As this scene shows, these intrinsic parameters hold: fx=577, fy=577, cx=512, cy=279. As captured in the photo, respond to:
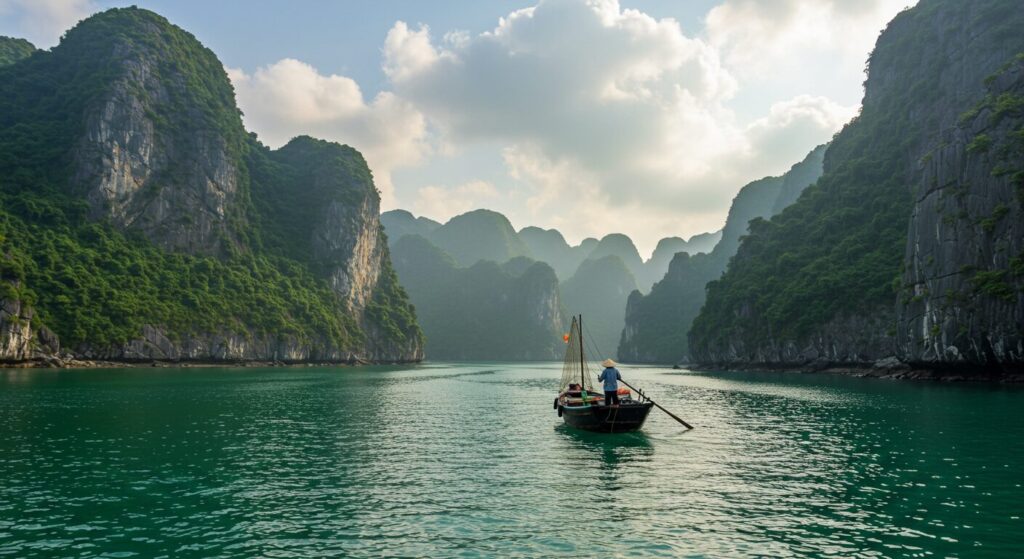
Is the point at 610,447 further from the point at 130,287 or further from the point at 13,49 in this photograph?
the point at 13,49

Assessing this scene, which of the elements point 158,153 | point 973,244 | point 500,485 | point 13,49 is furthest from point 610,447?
point 13,49

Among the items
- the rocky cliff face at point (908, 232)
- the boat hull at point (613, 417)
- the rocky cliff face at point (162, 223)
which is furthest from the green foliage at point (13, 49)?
the rocky cliff face at point (908, 232)

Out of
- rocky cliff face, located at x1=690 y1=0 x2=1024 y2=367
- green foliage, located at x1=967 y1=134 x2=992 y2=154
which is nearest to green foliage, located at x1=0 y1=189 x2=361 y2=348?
rocky cliff face, located at x1=690 y1=0 x2=1024 y2=367

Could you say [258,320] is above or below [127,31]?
below

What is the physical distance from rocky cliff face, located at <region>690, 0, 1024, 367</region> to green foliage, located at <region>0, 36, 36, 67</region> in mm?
191991

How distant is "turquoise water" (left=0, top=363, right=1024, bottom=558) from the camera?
500 inches

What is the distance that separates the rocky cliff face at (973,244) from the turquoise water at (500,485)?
83.3ft

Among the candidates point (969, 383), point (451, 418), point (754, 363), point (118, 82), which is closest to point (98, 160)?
point (118, 82)

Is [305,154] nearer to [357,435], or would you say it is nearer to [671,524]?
[357,435]

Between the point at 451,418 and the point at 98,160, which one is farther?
the point at 98,160

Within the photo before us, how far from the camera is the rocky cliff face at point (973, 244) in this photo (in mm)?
55500

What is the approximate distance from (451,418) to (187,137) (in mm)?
132918

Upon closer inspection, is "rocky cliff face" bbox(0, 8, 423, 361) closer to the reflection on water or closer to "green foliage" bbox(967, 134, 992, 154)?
the reflection on water

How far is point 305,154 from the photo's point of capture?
641 ft
